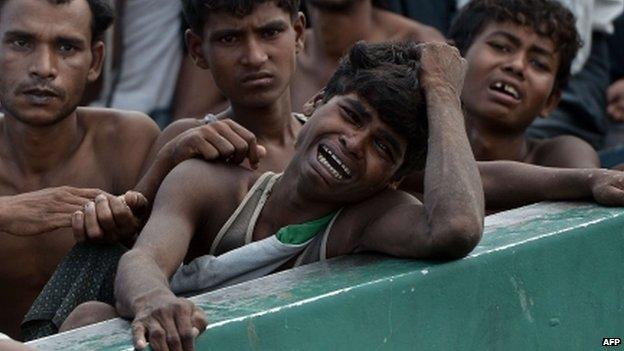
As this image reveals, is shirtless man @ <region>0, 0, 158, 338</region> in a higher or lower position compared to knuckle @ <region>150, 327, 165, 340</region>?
lower

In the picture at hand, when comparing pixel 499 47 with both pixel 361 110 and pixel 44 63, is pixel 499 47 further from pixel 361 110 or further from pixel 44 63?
pixel 361 110

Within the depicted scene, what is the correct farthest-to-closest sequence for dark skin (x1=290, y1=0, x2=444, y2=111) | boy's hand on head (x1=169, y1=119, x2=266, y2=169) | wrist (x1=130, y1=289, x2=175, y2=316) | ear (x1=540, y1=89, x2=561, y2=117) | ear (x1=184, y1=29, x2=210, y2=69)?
dark skin (x1=290, y1=0, x2=444, y2=111) → ear (x1=540, y1=89, x2=561, y2=117) → ear (x1=184, y1=29, x2=210, y2=69) → boy's hand on head (x1=169, y1=119, x2=266, y2=169) → wrist (x1=130, y1=289, x2=175, y2=316)

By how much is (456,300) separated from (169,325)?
34.4 inches

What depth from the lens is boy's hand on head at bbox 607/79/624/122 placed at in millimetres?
7836

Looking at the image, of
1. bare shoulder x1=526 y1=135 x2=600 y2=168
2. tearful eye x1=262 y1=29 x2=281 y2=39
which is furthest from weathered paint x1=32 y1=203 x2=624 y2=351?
bare shoulder x1=526 y1=135 x2=600 y2=168

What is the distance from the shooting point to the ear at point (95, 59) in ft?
18.9

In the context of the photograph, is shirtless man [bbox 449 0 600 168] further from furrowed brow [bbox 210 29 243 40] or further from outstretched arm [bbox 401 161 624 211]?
furrowed brow [bbox 210 29 243 40]

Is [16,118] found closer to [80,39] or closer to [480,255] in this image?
[80,39]

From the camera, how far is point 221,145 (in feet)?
16.0

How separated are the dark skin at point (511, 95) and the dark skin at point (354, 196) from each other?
1588 millimetres

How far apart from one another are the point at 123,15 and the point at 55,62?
2147 mm

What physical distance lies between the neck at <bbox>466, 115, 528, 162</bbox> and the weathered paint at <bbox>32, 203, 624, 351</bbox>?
1.34 meters

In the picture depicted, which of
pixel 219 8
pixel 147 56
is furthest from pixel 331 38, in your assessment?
pixel 219 8
